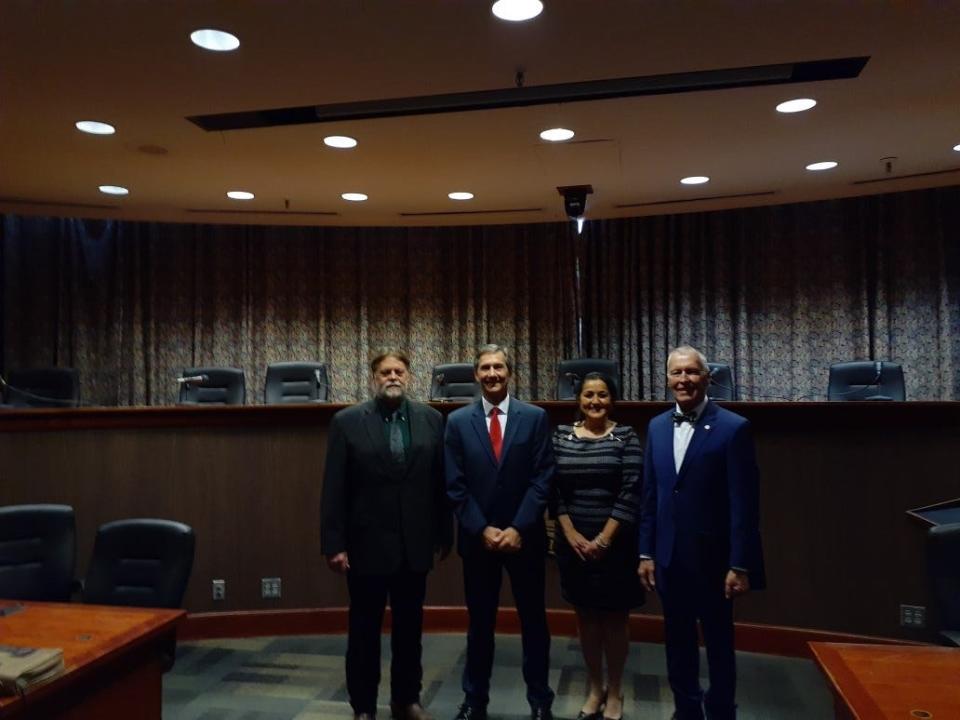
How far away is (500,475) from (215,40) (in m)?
2.25

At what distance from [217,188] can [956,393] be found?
6.36m

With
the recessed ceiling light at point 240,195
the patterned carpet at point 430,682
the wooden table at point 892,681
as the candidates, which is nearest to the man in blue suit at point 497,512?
the patterned carpet at point 430,682

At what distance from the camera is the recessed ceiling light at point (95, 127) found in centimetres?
432

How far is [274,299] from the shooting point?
7855 millimetres

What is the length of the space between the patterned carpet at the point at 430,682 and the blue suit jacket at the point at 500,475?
883 millimetres

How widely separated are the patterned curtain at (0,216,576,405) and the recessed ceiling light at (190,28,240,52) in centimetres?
458

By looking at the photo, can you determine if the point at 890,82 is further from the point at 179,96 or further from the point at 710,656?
the point at 179,96

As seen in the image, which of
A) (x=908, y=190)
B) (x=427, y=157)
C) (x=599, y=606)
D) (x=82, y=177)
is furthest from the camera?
(x=908, y=190)

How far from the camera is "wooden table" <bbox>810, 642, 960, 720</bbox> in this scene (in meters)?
1.49

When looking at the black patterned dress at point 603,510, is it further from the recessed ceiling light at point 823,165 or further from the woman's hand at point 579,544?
the recessed ceiling light at point 823,165

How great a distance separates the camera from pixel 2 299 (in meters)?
7.26

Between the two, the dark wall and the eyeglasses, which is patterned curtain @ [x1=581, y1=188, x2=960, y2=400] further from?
the eyeglasses

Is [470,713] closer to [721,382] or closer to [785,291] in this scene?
[721,382]

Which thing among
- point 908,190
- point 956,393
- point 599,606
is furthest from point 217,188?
point 956,393
